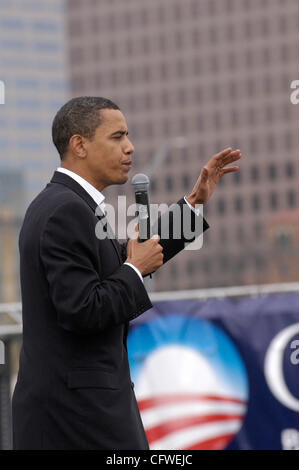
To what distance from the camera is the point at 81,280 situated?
306 cm

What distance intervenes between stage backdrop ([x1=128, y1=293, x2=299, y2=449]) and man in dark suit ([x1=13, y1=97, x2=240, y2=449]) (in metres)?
3.93

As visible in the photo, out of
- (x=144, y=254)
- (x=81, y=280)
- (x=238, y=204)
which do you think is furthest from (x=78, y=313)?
(x=238, y=204)

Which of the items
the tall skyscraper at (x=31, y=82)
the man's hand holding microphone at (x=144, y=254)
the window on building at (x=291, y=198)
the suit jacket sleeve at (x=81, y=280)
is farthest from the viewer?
the tall skyscraper at (x=31, y=82)

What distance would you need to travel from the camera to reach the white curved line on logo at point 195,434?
7.10 meters

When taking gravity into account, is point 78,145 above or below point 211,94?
below

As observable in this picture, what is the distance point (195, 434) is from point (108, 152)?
426 centimetres

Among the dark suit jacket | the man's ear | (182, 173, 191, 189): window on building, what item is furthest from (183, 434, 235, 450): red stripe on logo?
(182, 173, 191, 189): window on building

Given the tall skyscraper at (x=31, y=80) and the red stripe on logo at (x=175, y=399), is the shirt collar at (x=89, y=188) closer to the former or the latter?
the red stripe on logo at (x=175, y=399)

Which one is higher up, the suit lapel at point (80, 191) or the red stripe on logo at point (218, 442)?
the suit lapel at point (80, 191)

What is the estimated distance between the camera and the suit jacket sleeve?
3043mm

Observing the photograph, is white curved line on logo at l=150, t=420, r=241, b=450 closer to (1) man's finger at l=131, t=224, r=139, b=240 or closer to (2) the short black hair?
(1) man's finger at l=131, t=224, r=139, b=240

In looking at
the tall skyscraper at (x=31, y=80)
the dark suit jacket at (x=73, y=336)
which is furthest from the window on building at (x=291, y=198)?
the dark suit jacket at (x=73, y=336)

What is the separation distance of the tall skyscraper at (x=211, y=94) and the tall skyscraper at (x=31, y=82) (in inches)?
761

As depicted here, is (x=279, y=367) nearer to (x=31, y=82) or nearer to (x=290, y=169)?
(x=290, y=169)
